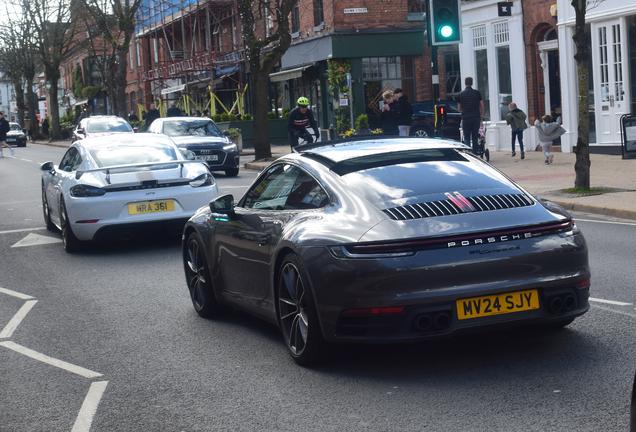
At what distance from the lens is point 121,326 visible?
692 centimetres

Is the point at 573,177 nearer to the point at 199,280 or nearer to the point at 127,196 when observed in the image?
the point at 127,196

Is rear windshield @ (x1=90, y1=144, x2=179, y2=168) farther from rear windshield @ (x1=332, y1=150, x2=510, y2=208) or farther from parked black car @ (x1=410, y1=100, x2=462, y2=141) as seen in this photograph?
parked black car @ (x1=410, y1=100, x2=462, y2=141)

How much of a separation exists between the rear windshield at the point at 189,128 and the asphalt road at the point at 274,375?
1590 centimetres

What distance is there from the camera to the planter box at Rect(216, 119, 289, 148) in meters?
37.4

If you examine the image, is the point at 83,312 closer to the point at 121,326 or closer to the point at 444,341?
the point at 121,326

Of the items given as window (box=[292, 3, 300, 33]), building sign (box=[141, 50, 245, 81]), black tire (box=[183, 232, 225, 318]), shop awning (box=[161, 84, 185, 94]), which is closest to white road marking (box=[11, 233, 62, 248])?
black tire (box=[183, 232, 225, 318])

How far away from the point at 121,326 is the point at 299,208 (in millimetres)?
2092

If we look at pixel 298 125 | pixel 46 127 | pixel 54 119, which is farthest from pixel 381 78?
pixel 46 127

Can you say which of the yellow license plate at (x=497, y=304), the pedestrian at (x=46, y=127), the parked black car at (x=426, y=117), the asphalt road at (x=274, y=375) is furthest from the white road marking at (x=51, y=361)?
the pedestrian at (x=46, y=127)

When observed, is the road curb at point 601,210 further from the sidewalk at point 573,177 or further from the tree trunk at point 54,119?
the tree trunk at point 54,119

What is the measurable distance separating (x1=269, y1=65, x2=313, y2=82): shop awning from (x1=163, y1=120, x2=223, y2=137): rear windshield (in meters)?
13.2

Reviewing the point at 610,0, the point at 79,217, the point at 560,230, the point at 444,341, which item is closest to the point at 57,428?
the point at 444,341

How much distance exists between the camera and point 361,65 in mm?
35781

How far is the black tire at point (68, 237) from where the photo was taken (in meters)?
11.0
